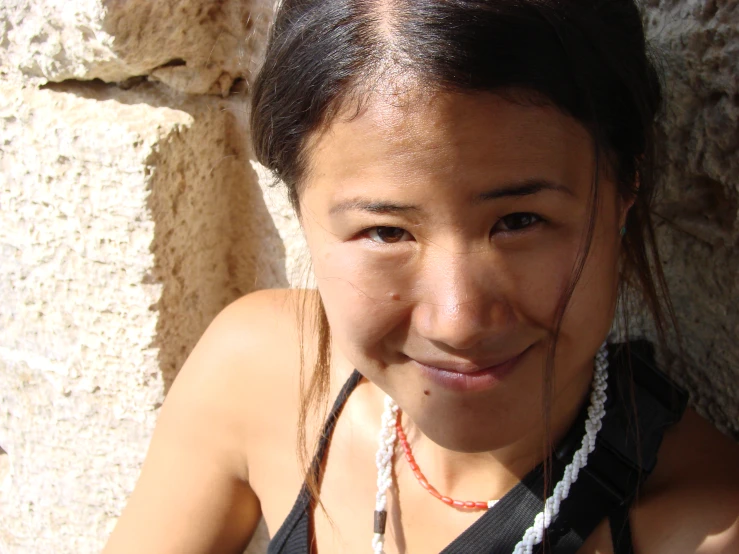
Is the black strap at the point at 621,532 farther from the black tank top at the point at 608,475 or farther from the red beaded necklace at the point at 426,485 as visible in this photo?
the red beaded necklace at the point at 426,485

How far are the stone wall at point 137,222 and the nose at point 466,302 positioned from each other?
1.30 feet

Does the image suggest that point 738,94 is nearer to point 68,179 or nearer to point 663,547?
point 663,547

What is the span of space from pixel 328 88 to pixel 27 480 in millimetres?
1124

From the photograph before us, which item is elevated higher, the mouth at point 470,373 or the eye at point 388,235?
the eye at point 388,235

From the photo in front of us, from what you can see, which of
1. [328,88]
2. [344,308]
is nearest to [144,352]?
[344,308]

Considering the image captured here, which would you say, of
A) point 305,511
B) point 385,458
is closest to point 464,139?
point 385,458

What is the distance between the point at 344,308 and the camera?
84cm

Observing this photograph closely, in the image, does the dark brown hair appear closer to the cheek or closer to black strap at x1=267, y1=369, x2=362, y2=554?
the cheek

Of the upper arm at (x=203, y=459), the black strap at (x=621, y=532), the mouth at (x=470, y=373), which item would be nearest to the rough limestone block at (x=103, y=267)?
the upper arm at (x=203, y=459)

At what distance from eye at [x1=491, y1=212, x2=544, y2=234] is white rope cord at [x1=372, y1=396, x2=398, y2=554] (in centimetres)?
44

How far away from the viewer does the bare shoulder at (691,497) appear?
83 cm

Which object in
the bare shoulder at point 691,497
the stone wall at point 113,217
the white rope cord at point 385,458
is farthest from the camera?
the stone wall at point 113,217

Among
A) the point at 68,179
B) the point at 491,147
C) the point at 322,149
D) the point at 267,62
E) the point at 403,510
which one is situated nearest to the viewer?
the point at 491,147

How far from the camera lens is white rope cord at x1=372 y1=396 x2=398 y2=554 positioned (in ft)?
3.49
